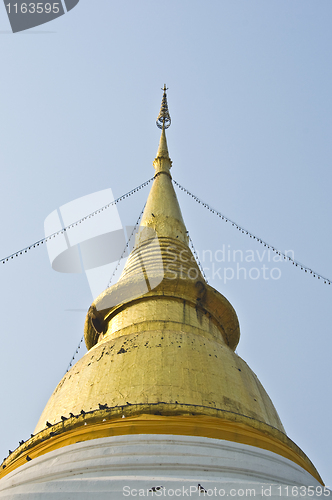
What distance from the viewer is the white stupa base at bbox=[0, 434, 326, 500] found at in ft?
13.4

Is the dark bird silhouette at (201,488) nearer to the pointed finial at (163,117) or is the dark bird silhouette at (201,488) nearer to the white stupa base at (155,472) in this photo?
the white stupa base at (155,472)

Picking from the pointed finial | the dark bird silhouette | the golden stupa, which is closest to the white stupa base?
the dark bird silhouette

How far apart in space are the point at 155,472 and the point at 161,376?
54.3 inches

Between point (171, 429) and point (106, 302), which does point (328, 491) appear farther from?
point (106, 302)

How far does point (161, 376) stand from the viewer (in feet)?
18.4

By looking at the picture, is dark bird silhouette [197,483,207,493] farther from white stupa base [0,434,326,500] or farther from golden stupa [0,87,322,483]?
golden stupa [0,87,322,483]

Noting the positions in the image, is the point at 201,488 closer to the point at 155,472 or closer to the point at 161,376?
the point at 155,472

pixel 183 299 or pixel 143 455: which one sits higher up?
pixel 183 299

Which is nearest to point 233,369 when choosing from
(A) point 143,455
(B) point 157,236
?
(A) point 143,455

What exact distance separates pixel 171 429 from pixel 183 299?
285 cm

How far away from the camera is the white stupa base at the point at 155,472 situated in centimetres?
408

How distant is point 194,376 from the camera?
18.8ft

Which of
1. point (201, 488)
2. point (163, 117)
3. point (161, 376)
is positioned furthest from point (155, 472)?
point (163, 117)

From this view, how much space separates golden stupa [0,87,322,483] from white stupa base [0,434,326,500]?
17cm
